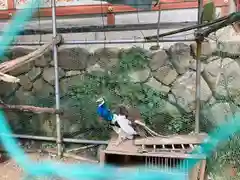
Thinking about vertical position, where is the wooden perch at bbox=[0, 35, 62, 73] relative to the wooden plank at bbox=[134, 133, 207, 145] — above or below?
above

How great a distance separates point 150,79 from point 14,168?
1.78 meters

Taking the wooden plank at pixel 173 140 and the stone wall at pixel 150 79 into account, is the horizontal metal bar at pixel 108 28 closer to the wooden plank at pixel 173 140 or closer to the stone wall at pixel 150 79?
the stone wall at pixel 150 79

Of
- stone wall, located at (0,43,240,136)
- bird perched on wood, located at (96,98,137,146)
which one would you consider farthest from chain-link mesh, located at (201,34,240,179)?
bird perched on wood, located at (96,98,137,146)

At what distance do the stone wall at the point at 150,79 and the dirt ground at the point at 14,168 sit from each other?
416 millimetres

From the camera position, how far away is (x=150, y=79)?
3943 mm

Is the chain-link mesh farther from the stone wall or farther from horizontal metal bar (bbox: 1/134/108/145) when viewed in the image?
horizontal metal bar (bbox: 1/134/108/145)

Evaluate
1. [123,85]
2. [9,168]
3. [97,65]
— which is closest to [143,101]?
[123,85]

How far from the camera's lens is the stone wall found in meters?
3.80

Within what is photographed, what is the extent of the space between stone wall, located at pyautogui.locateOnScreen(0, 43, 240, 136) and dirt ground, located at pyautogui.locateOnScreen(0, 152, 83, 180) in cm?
42

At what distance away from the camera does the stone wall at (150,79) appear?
380 cm

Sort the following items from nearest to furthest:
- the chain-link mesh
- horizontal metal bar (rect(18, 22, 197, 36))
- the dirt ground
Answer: the dirt ground, the chain-link mesh, horizontal metal bar (rect(18, 22, 197, 36))

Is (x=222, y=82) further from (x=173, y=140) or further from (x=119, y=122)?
(x=119, y=122)

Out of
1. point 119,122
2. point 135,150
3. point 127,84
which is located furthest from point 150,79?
point 135,150

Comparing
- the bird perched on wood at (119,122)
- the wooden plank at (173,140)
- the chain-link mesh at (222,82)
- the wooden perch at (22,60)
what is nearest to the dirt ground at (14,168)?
the bird perched on wood at (119,122)
